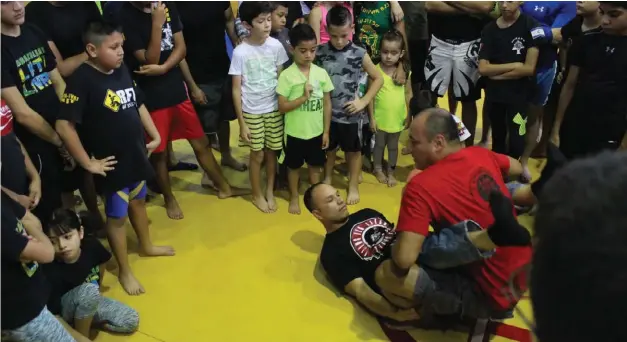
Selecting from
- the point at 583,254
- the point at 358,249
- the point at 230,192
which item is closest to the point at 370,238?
the point at 358,249

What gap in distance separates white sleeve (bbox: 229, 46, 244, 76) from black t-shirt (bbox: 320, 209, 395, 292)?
42.4 inches

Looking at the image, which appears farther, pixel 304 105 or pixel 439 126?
pixel 304 105

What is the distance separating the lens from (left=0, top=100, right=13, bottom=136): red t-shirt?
2.61m

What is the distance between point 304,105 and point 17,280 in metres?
1.89

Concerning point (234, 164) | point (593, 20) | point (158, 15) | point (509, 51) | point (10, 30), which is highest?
point (10, 30)

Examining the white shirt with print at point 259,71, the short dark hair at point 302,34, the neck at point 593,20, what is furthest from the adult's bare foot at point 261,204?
the neck at point 593,20

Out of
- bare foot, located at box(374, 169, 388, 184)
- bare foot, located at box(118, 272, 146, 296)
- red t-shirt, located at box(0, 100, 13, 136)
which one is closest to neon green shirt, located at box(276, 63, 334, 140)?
bare foot, located at box(374, 169, 388, 184)

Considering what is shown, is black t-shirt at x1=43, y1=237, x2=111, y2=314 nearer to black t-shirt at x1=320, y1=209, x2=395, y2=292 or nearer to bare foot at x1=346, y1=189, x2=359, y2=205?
black t-shirt at x1=320, y1=209, x2=395, y2=292

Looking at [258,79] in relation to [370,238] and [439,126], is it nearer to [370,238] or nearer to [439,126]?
[370,238]

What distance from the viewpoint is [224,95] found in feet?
12.9

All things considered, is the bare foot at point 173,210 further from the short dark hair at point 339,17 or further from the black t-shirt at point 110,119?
the short dark hair at point 339,17

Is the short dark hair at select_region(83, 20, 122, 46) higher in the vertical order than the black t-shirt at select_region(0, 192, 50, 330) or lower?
higher

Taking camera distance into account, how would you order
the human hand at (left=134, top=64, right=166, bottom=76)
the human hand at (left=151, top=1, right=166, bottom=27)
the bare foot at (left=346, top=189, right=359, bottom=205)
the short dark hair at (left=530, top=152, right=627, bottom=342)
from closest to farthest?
the short dark hair at (left=530, top=152, right=627, bottom=342) → the human hand at (left=151, top=1, right=166, bottom=27) → the human hand at (left=134, top=64, right=166, bottom=76) → the bare foot at (left=346, top=189, right=359, bottom=205)

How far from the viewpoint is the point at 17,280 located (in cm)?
226
